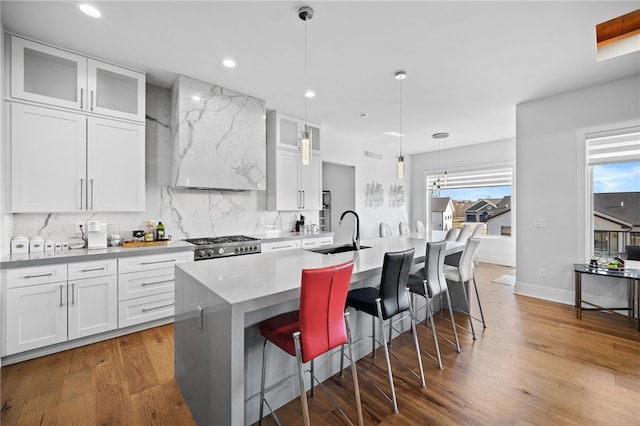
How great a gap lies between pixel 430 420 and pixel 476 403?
39cm

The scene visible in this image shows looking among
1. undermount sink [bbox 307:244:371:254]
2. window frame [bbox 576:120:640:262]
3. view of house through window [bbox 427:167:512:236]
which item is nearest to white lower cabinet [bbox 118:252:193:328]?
undermount sink [bbox 307:244:371:254]

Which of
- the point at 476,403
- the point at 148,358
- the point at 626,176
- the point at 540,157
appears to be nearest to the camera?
the point at 476,403

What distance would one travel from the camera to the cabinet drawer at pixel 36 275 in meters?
2.23

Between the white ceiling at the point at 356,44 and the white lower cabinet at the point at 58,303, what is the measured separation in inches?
81.2

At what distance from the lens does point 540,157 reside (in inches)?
157

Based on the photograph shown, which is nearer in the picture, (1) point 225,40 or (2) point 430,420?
(2) point 430,420

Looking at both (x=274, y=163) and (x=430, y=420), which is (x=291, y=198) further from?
(x=430, y=420)

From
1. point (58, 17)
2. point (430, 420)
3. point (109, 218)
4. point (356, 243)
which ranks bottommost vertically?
point (430, 420)

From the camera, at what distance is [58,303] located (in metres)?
2.43

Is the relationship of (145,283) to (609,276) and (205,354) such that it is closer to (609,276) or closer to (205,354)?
(205,354)

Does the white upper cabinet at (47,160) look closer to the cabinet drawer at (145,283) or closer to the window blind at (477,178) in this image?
the cabinet drawer at (145,283)

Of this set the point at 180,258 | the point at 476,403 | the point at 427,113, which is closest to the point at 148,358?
the point at 180,258

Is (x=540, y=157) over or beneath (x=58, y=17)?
beneath

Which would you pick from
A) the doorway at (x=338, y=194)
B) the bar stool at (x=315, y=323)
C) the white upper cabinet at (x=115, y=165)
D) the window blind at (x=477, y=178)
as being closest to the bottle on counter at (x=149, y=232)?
the white upper cabinet at (x=115, y=165)
